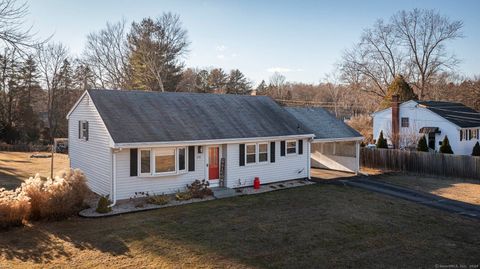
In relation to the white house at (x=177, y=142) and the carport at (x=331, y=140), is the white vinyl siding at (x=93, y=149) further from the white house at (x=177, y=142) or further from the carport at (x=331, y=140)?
the carport at (x=331, y=140)

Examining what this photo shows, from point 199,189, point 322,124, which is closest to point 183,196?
point 199,189

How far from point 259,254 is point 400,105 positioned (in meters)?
25.4

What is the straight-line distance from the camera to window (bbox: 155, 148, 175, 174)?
45.8 ft

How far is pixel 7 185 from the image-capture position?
52.9 feet

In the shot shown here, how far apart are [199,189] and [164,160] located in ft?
→ 5.97

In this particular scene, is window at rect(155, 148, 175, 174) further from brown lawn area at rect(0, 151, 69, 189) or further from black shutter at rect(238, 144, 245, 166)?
brown lawn area at rect(0, 151, 69, 189)

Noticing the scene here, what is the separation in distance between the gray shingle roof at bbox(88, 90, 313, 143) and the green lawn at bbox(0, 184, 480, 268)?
324cm

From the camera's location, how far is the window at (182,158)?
1448cm

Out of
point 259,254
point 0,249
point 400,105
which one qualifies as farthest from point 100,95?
point 400,105

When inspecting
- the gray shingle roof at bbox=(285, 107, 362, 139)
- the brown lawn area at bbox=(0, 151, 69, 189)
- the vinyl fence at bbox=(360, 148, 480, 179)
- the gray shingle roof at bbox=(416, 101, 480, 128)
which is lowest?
the brown lawn area at bbox=(0, 151, 69, 189)

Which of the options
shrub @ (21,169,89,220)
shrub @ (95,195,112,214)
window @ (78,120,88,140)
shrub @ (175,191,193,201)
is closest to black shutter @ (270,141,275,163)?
shrub @ (175,191,193,201)

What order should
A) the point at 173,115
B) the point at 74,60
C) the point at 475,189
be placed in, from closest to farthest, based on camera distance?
the point at 173,115 < the point at 475,189 < the point at 74,60

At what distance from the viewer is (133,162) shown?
13.4 m

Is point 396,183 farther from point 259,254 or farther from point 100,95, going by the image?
point 100,95
